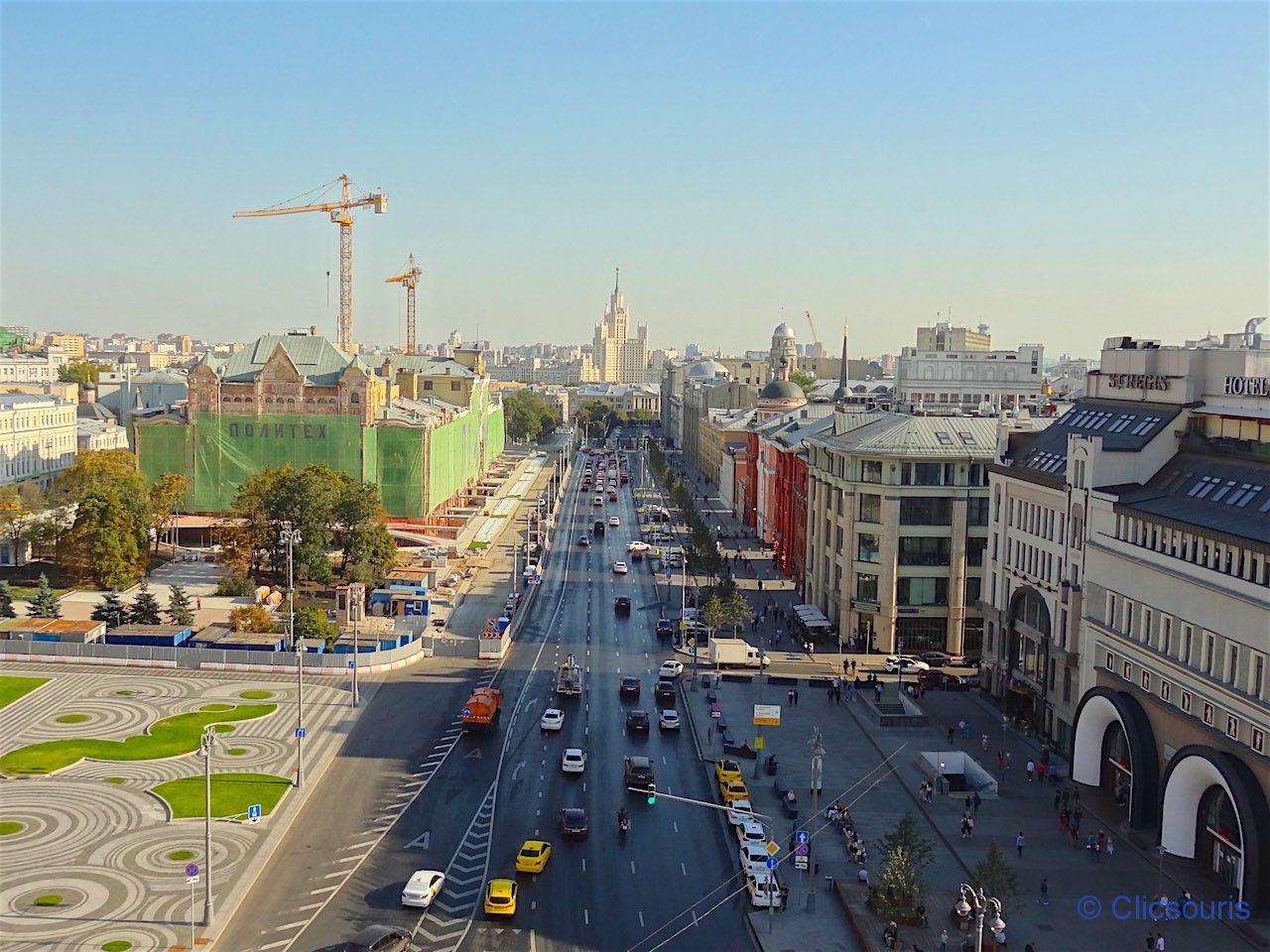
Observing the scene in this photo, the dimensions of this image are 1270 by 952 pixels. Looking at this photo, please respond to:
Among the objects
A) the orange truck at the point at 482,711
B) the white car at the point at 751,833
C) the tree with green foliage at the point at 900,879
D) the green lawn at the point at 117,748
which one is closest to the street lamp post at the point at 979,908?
the tree with green foliage at the point at 900,879

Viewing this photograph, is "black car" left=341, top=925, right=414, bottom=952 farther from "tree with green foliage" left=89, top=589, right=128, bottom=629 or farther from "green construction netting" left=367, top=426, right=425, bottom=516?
"green construction netting" left=367, top=426, right=425, bottom=516

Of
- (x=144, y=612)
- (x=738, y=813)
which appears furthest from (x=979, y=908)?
(x=144, y=612)

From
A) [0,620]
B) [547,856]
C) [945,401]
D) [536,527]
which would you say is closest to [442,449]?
[536,527]

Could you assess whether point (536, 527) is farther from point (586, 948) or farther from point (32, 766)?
point (586, 948)

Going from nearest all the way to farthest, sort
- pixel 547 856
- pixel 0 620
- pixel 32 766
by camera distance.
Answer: pixel 547 856, pixel 32 766, pixel 0 620

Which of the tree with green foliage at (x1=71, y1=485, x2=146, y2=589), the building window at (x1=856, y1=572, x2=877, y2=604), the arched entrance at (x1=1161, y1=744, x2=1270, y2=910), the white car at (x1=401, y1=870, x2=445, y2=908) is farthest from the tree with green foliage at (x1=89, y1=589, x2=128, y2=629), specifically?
the arched entrance at (x1=1161, y1=744, x2=1270, y2=910)

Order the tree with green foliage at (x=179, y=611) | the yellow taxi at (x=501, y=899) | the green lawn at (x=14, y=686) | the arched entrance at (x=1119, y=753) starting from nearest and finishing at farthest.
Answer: the yellow taxi at (x=501, y=899) → the arched entrance at (x=1119, y=753) → the green lawn at (x=14, y=686) → the tree with green foliage at (x=179, y=611)

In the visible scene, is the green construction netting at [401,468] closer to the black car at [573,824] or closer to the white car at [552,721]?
the white car at [552,721]
